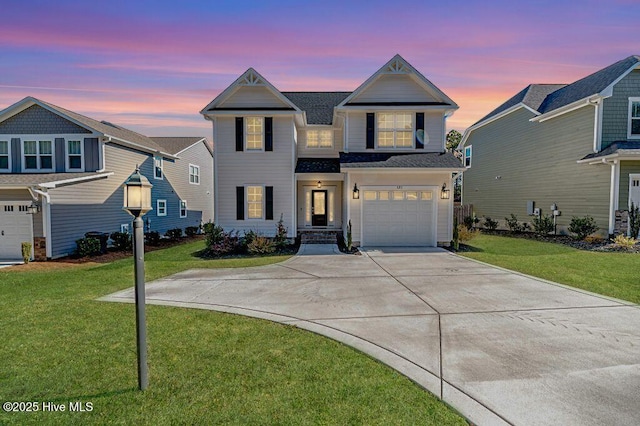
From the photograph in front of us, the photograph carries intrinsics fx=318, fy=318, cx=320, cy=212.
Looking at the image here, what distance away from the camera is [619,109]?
590 inches

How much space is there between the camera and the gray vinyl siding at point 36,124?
14828 millimetres

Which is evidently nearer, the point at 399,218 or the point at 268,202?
the point at 399,218

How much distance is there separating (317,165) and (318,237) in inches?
144

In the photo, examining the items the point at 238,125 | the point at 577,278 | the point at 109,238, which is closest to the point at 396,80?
the point at 238,125

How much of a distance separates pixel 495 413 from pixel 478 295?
4.21m

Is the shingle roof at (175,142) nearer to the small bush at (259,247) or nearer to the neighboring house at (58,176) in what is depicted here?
the neighboring house at (58,176)

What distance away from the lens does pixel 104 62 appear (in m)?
11.6

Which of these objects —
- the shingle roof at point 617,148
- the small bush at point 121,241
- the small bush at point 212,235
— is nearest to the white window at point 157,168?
the small bush at point 121,241

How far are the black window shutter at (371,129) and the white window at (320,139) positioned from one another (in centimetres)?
299

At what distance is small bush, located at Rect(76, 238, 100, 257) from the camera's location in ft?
43.6

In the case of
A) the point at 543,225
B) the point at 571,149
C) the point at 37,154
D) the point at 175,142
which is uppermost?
the point at 175,142

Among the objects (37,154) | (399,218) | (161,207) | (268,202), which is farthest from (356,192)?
(37,154)

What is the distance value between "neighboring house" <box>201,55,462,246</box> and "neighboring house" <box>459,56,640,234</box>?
7064 mm

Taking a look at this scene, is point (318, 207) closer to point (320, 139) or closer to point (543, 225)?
point (320, 139)
